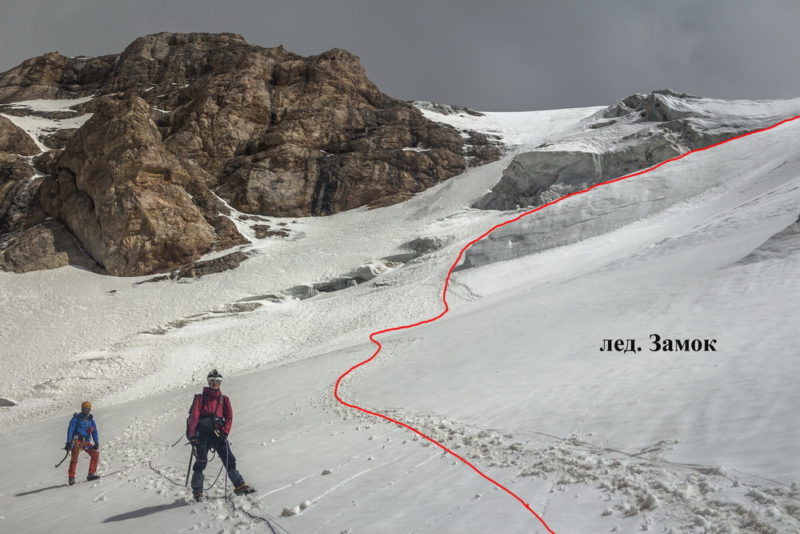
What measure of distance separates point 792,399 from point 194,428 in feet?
24.1

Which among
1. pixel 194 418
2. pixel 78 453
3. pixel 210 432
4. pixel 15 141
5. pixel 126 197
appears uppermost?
pixel 15 141

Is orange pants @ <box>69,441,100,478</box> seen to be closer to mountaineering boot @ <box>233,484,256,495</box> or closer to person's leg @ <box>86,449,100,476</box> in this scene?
person's leg @ <box>86,449,100,476</box>

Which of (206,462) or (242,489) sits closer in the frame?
(242,489)

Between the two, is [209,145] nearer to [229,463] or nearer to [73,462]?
[73,462]

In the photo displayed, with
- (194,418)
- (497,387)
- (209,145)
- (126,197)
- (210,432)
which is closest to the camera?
(194,418)

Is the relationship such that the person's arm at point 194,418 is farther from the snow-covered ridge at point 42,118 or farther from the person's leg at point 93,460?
the snow-covered ridge at point 42,118

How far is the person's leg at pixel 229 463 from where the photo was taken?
680 cm

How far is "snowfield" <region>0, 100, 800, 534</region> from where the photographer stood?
16.9 ft

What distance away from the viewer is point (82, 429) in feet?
33.9

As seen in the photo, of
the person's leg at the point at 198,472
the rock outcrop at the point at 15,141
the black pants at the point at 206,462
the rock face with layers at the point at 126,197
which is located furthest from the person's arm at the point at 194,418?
the rock outcrop at the point at 15,141

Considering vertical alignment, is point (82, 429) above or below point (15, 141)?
below

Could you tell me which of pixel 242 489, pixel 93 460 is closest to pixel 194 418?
pixel 242 489

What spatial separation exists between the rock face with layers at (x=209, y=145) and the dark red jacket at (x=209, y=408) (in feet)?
128

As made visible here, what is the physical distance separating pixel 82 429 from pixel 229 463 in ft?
17.6
